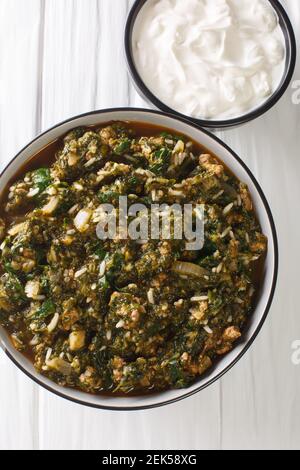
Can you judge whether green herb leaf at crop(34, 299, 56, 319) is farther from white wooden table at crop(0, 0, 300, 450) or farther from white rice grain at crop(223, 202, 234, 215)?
white rice grain at crop(223, 202, 234, 215)

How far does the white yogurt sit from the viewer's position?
2727mm

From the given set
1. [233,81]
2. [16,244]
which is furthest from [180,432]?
[233,81]

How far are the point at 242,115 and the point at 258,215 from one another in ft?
1.74

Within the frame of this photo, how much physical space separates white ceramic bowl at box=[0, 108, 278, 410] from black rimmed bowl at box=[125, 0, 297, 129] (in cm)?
20

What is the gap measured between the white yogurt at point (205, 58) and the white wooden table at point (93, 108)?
257 mm

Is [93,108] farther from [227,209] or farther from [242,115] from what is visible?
[227,209]

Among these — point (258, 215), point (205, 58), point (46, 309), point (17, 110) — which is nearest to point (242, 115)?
point (205, 58)

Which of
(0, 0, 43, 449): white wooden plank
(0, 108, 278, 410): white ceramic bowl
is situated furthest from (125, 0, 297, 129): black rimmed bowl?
(0, 0, 43, 449): white wooden plank

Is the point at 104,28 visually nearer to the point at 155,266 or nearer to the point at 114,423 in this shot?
the point at 155,266

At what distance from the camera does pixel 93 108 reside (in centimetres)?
298

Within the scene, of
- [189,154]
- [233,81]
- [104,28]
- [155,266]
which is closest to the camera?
[155,266]

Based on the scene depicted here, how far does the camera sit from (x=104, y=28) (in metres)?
3.09

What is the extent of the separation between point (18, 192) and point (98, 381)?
A: 2.72 feet

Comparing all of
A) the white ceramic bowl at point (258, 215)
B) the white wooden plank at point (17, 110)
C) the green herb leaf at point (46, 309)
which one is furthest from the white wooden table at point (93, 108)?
the green herb leaf at point (46, 309)
